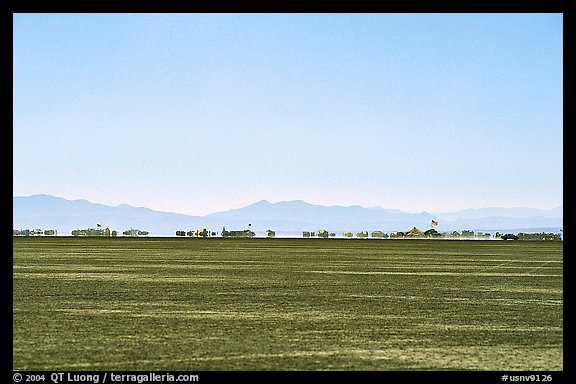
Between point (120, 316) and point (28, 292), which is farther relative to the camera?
point (28, 292)

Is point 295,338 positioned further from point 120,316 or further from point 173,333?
point 120,316
